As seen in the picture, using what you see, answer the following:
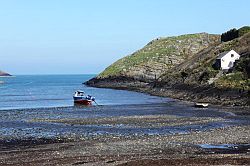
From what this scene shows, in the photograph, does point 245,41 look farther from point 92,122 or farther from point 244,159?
point 244,159

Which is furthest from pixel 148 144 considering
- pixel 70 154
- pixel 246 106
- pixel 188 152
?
pixel 246 106

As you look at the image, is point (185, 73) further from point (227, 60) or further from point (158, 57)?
point (158, 57)

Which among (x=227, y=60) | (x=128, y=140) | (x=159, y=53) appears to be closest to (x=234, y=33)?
(x=227, y=60)

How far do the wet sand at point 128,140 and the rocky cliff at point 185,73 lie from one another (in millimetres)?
23832

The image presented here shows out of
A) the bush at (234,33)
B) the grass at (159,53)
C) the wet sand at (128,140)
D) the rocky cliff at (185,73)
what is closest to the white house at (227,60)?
the rocky cliff at (185,73)

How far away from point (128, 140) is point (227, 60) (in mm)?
70275

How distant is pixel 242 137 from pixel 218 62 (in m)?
69.4

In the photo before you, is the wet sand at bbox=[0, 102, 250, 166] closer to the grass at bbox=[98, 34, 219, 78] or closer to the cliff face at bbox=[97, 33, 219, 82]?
the cliff face at bbox=[97, 33, 219, 82]

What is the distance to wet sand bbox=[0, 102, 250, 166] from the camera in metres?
27.8

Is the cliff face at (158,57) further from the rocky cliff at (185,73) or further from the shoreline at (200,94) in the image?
the shoreline at (200,94)

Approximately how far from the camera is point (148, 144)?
34594mm

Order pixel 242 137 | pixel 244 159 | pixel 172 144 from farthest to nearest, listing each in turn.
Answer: pixel 242 137, pixel 172 144, pixel 244 159

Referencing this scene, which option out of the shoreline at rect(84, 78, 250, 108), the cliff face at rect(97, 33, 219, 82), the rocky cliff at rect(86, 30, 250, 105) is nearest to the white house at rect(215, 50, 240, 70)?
the rocky cliff at rect(86, 30, 250, 105)

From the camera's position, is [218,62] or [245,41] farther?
[245,41]
